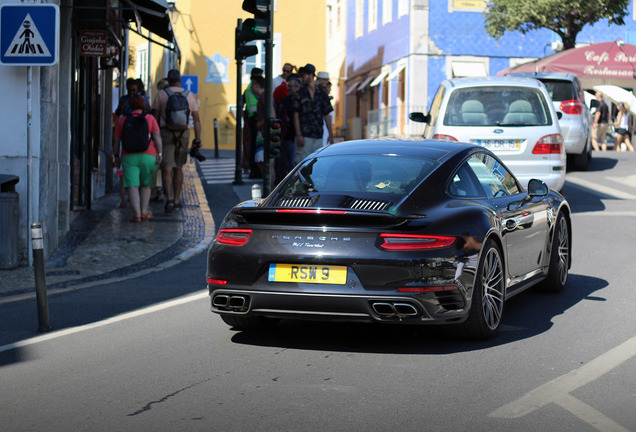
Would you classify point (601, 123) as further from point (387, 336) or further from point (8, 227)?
point (387, 336)

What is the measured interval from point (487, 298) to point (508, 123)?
7.88 meters

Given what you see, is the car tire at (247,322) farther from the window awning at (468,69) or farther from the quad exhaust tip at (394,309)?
the window awning at (468,69)

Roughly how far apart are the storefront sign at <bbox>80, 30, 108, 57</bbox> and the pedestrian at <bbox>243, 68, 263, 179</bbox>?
11.9 feet

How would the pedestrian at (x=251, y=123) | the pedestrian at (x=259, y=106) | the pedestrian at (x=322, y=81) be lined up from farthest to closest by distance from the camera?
the pedestrian at (x=251, y=123) → the pedestrian at (x=259, y=106) → the pedestrian at (x=322, y=81)

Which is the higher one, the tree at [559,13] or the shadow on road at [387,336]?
the tree at [559,13]

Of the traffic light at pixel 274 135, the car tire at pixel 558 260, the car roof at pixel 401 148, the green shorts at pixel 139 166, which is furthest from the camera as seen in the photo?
the traffic light at pixel 274 135

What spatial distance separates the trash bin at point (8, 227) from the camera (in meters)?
11.3

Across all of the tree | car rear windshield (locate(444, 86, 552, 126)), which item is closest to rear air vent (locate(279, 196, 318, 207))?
car rear windshield (locate(444, 86, 552, 126))

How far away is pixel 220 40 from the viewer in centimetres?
4909

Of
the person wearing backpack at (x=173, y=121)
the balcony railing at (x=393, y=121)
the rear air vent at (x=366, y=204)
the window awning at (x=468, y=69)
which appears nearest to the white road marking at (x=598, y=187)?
the person wearing backpack at (x=173, y=121)

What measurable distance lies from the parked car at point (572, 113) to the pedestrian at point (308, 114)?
5.43 metres

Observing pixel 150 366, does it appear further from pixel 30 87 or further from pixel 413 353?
pixel 30 87

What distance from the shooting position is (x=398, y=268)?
21.5 ft

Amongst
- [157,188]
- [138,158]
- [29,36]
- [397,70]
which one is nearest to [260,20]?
[138,158]
